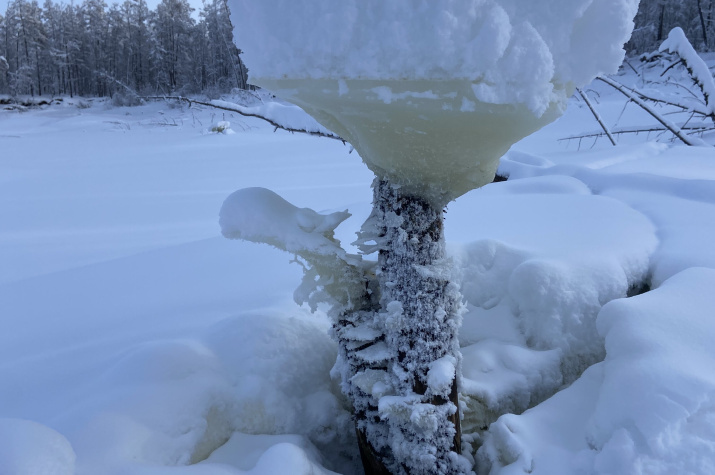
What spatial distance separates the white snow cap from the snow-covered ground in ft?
1.92

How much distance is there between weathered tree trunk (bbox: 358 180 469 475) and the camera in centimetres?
92

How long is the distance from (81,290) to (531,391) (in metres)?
1.58

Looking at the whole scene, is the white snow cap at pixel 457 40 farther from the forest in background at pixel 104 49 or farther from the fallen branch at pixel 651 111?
the forest in background at pixel 104 49

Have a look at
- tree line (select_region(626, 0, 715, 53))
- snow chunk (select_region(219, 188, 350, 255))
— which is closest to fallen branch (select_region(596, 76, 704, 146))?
snow chunk (select_region(219, 188, 350, 255))

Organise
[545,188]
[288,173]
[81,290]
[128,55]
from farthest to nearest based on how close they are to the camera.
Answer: [128,55] → [288,173] → [545,188] → [81,290]

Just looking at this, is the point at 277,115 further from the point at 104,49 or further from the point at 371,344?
the point at 104,49

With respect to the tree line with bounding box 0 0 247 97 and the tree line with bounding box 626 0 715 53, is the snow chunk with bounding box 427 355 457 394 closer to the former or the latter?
the tree line with bounding box 626 0 715 53

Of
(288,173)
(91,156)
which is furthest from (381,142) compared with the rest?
(91,156)

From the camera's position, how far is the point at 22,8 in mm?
24922

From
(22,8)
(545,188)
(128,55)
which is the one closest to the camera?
(545,188)

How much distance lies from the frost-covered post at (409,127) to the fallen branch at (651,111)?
464mm

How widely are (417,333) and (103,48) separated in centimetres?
3426

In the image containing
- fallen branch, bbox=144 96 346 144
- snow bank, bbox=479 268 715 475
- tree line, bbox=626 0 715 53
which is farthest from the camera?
tree line, bbox=626 0 715 53

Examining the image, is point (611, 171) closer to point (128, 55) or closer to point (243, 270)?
point (243, 270)
